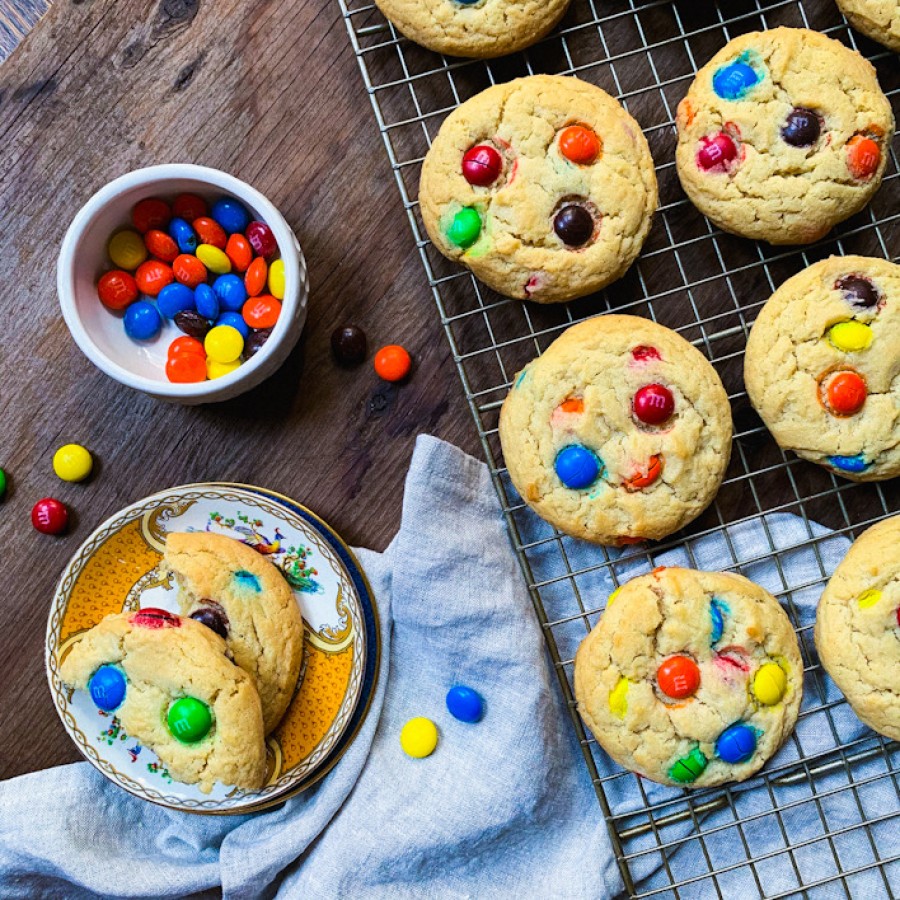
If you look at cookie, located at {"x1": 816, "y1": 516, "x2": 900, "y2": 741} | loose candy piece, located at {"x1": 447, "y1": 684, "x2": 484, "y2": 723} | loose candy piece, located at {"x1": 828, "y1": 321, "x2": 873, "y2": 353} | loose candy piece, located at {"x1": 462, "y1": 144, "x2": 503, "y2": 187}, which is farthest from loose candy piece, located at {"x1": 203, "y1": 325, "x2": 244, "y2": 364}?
cookie, located at {"x1": 816, "y1": 516, "x2": 900, "y2": 741}

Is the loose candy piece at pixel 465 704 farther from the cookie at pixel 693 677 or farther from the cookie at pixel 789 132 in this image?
the cookie at pixel 789 132

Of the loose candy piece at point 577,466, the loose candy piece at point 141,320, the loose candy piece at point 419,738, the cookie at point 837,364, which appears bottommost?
the loose candy piece at point 419,738

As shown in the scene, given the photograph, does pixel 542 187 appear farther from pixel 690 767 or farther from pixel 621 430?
pixel 690 767

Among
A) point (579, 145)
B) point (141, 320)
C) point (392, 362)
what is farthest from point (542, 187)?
point (141, 320)

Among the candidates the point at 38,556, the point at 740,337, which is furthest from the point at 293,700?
the point at 740,337

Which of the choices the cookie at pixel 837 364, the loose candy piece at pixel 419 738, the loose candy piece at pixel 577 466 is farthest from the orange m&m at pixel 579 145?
the loose candy piece at pixel 419 738

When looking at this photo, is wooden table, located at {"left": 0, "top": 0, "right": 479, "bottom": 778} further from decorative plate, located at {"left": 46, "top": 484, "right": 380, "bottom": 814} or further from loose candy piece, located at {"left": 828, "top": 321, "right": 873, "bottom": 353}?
loose candy piece, located at {"left": 828, "top": 321, "right": 873, "bottom": 353}
